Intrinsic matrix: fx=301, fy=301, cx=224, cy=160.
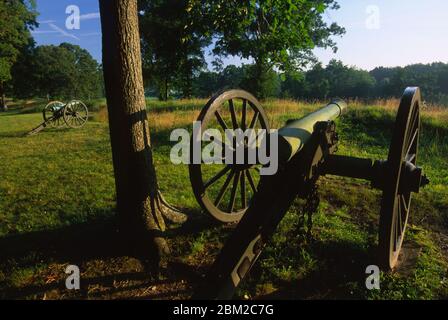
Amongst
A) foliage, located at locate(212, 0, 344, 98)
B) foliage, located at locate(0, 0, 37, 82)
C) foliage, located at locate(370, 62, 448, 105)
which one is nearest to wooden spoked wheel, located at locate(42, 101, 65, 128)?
foliage, located at locate(212, 0, 344, 98)

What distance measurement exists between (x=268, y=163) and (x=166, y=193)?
2.67 meters

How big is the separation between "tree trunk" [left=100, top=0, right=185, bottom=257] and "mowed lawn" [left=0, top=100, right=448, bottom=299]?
0.31 m

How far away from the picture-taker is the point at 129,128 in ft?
9.85

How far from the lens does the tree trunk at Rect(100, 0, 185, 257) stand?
2852 millimetres

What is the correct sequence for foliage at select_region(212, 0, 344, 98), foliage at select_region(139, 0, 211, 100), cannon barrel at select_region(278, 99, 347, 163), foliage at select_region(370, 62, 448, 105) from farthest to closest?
foliage at select_region(370, 62, 448, 105), foliage at select_region(139, 0, 211, 100), foliage at select_region(212, 0, 344, 98), cannon barrel at select_region(278, 99, 347, 163)

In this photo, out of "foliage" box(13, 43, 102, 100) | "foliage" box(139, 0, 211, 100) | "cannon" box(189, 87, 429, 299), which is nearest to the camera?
"cannon" box(189, 87, 429, 299)

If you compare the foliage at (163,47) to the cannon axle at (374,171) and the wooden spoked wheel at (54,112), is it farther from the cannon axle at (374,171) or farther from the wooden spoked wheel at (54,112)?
the cannon axle at (374,171)

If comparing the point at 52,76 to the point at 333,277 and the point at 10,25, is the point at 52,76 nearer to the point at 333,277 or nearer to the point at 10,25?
the point at 10,25

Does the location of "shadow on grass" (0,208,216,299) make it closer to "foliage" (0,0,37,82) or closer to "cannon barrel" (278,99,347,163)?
"cannon barrel" (278,99,347,163)

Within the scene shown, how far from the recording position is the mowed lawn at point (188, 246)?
9.05ft

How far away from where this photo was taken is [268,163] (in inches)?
109

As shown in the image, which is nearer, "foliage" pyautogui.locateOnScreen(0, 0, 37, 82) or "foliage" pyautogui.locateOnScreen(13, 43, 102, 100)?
"foliage" pyautogui.locateOnScreen(0, 0, 37, 82)

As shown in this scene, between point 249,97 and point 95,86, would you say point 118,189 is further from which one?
point 95,86
